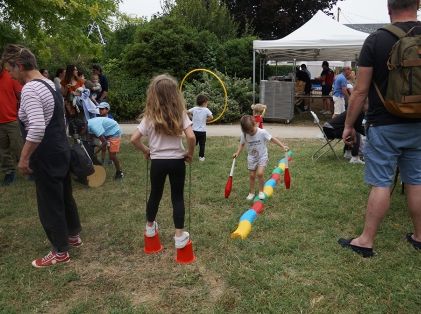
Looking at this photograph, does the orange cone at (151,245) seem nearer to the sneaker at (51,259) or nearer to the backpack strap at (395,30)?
the sneaker at (51,259)

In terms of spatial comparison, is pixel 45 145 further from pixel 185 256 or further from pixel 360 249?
pixel 360 249

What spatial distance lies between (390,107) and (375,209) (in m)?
0.85

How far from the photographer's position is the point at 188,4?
19.8 m

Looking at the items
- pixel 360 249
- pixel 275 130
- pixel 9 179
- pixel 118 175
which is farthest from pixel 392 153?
pixel 275 130

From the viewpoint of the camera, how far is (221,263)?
3600 mm

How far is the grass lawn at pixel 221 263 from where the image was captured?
3025 millimetres

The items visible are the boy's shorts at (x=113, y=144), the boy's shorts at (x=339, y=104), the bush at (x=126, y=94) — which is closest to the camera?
the boy's shorts at (x=113, y=144)

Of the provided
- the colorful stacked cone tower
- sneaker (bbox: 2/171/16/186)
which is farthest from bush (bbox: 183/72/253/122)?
sneaker (bbox: 2/171/16/186)

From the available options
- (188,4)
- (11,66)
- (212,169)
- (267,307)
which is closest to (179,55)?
(188,4)

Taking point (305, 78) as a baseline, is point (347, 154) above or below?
below

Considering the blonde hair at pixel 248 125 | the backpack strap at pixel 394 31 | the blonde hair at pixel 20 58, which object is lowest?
the blonde hair at pixel 248 125

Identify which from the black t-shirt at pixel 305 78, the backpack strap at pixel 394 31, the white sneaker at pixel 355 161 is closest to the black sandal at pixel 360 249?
the backpack strap at pixel 394 31

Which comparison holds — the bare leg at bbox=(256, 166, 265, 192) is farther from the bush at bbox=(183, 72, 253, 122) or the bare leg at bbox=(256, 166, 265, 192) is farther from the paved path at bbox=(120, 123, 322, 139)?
the bush at bbox=(183, 72, 253, 122)

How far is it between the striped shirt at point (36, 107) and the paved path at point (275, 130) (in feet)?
24.9
